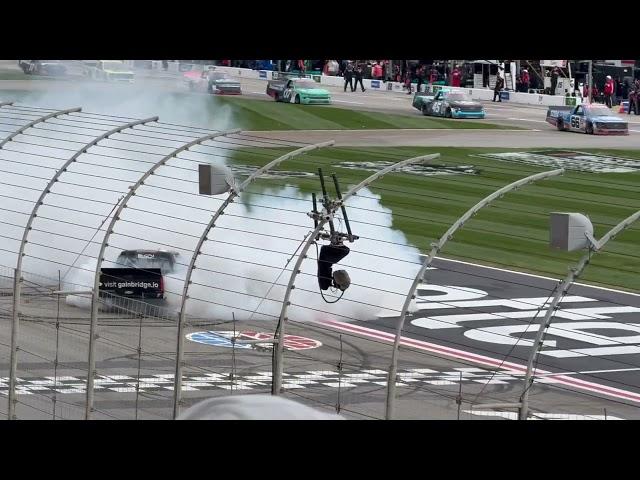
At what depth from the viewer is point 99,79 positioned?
1395 inches

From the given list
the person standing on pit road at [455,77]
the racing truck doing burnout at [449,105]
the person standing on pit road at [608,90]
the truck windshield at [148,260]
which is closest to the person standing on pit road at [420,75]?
the person standing on pit road at [455,77]

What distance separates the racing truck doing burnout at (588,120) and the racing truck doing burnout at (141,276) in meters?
29.6

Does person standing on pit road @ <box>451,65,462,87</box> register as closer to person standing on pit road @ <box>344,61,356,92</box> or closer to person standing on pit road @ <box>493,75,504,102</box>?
person standing on pit road @ <box>493,75,504,102</box>

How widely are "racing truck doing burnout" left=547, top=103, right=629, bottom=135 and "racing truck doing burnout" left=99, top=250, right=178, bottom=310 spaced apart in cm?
2956

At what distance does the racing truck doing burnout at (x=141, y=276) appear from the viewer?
2216 cm

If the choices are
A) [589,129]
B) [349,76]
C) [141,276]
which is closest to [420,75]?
[349,76]

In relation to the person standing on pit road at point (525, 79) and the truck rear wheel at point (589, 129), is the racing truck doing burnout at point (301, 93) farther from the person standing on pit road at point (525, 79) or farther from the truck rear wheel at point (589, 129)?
the person standing on pit road at point (525, 79)

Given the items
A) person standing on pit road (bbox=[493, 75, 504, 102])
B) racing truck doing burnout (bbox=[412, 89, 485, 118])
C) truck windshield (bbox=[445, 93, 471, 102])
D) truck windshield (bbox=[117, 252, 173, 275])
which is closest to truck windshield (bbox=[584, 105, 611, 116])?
racing truck doing burnout (bbox=[412, 89, 485, 118])

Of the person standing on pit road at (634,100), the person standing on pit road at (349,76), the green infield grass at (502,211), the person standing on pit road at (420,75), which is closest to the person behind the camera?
the green infield grass at (502,211)

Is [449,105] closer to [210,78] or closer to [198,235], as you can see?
[210,78]

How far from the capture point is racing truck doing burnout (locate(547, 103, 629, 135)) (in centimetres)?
5125

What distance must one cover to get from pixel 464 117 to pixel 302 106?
→ 264 inches
